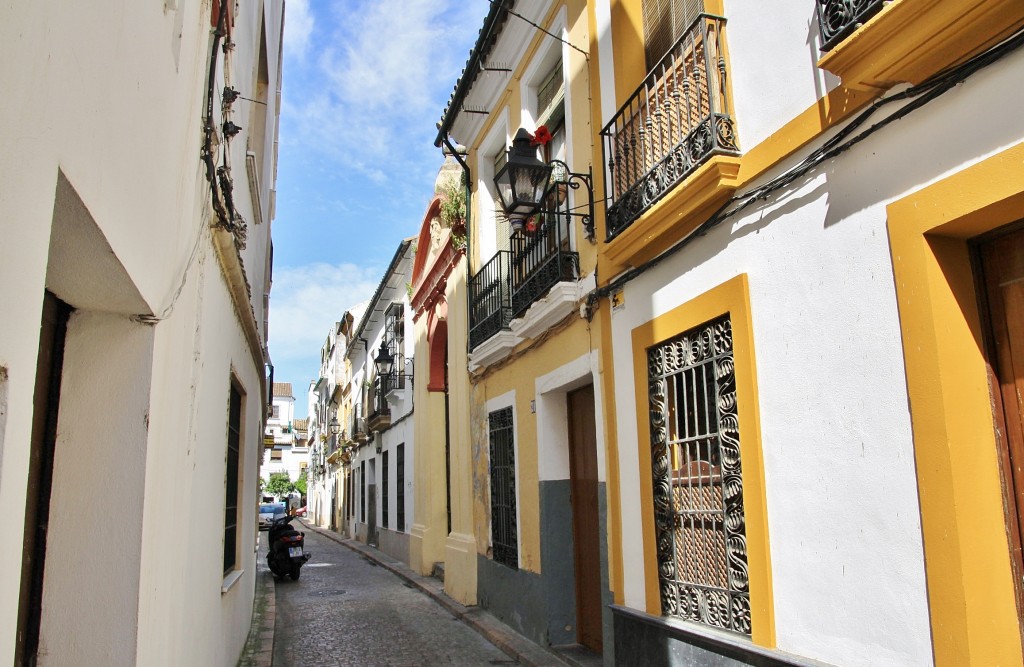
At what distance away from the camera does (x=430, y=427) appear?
45.2 ft

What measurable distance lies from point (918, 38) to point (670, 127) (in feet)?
7.00

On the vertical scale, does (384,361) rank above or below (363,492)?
above

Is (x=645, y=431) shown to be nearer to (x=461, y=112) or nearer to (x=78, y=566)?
(x=78, y=566)

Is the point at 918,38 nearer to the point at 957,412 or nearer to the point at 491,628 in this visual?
the point at 957,412

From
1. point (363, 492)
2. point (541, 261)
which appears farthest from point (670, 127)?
point (363, 492)

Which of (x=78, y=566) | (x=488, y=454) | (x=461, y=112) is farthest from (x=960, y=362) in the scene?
(x=461, y=112)

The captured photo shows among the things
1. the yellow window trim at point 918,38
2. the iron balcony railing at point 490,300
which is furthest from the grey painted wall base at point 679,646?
the iron balcony railing at point 490,300

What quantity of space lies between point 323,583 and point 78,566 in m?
12.0

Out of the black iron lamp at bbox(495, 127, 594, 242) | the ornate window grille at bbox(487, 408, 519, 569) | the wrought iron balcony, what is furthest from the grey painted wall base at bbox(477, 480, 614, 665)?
the wrought iron balcony

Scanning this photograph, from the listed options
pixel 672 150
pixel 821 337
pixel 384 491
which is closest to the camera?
pixel 821 337

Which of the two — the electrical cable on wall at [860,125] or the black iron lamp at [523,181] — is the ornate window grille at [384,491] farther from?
the electrical cable on wall at [860,125]

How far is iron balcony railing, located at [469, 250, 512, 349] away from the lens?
8883 millimetres

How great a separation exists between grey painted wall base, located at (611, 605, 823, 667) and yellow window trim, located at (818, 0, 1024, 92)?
272 cm

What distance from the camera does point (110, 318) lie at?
286 cm
